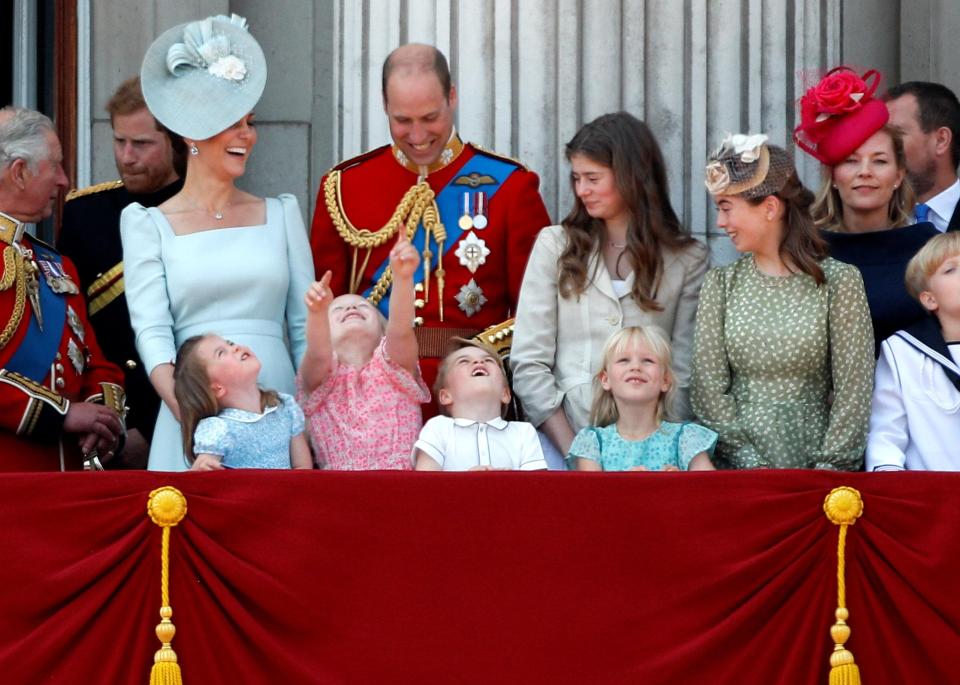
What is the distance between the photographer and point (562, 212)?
22.8ft

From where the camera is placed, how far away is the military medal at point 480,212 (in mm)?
6051

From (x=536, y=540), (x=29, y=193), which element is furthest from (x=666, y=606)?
(x=29, y=193)

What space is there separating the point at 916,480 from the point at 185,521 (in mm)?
1721

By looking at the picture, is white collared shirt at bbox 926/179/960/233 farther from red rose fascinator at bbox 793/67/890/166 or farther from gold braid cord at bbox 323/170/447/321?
gold braid cord at bbox 323/170/447/321

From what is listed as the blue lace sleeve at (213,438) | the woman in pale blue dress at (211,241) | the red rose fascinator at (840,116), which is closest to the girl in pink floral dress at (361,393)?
the woman in pale blue dress at (211,241)

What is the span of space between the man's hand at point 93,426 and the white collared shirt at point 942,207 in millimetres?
2697

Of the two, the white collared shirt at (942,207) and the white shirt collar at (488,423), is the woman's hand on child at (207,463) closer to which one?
the white shirt collar at (488,423)

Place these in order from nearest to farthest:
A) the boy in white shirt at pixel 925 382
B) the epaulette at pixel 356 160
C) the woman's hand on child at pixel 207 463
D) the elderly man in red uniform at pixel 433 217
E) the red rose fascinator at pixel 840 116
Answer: the woman's hand on child at pixel 207 463
the boy in white shirt at pixel 925 382
the red rose fascinator at pixel 840 116
the elderly man in red uniform at pixel 433 217
the epaulette at pixel 356 160

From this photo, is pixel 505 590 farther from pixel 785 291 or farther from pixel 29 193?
pixel 29 193

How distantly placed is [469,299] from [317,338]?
2.63ft

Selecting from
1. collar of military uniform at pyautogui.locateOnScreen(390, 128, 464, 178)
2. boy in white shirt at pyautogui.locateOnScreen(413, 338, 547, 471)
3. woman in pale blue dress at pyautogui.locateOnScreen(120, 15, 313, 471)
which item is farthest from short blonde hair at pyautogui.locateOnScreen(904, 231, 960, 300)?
woman in pale blue dress at pyautogui.locateOnScreen(120, 15, 313, 471)

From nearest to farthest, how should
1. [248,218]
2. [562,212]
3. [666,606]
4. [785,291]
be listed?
1. [666,606]
2. [785,291]
3. [248,218]
4. [562,212]

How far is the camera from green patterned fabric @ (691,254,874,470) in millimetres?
5219

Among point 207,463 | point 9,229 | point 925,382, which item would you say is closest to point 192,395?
point 207,463
